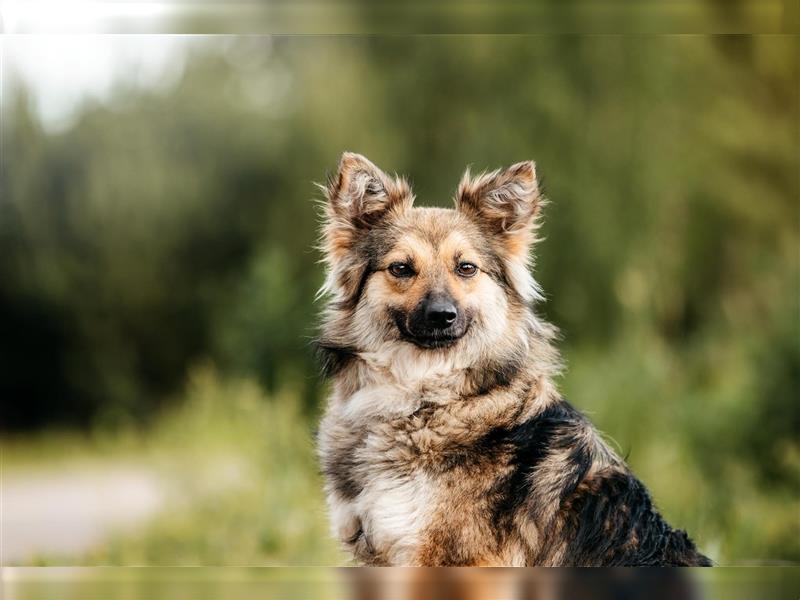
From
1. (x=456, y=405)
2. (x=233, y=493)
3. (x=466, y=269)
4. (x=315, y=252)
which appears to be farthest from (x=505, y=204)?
(x=315, y=252)

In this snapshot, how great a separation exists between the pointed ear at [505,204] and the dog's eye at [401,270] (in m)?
0.29

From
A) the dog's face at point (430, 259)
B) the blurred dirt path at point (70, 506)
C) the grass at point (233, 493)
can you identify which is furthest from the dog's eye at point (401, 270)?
the blurred dirt path at point (70, 506)

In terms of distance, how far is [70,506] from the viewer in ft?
23.5

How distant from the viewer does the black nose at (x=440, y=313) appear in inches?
118

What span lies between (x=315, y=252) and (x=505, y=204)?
375cm

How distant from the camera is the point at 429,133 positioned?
26.9ft

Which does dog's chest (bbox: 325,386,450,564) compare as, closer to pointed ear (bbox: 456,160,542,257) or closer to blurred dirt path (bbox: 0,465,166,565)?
pointed ear (bbox: 456,160,542,257)

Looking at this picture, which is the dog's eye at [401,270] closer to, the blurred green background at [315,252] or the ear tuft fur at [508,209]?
the ear tuft fur at [508,209]

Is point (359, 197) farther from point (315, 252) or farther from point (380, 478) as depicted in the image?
point (315, 252)

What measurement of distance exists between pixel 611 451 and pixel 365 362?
88 centimetres

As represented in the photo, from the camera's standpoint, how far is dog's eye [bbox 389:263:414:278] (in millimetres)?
3057

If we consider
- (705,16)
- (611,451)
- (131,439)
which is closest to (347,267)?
(611,451)

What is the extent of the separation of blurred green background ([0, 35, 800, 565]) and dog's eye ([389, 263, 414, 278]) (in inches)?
95.2

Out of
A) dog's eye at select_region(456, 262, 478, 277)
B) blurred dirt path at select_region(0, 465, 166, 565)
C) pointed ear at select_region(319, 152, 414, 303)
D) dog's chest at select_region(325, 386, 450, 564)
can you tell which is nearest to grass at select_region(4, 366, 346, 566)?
blurred dirt path at select_region(0, 465, 166, 565)
